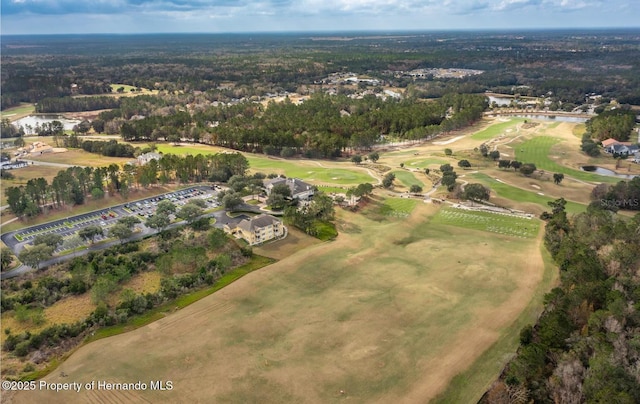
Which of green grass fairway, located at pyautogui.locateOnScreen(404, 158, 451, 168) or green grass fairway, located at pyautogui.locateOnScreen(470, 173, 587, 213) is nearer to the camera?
green grass fairway, located at pyautogui.locateOnScreen(470, 173, 587, 213)

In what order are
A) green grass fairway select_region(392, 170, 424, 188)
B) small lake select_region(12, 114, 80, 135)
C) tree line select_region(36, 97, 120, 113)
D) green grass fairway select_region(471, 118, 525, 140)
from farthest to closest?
tree line select_region(36, 97, 120, 113) < small lake select_region(12, 114, 80, 135) < green grass fairway select_region(471, 118, 525, 140) < green grass fairway select_region(392, 170, 424, 188)

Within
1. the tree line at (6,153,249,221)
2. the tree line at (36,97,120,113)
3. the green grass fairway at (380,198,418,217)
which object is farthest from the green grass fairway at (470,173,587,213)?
the tree line at (36,97,120,113)

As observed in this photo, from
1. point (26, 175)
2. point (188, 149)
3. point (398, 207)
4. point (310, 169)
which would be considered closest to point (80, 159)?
point (26, 175)

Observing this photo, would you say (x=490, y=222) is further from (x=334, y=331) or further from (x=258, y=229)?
(x=334, y=331)

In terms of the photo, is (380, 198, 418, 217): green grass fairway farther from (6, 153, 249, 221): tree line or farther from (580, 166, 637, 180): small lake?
(580, 166, 637, 180): small lake

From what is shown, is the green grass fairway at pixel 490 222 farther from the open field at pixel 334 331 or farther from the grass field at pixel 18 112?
the grass field at pixel 18 112

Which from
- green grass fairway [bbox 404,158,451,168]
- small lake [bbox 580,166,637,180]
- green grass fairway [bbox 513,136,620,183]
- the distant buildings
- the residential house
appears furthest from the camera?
the distant buildings
